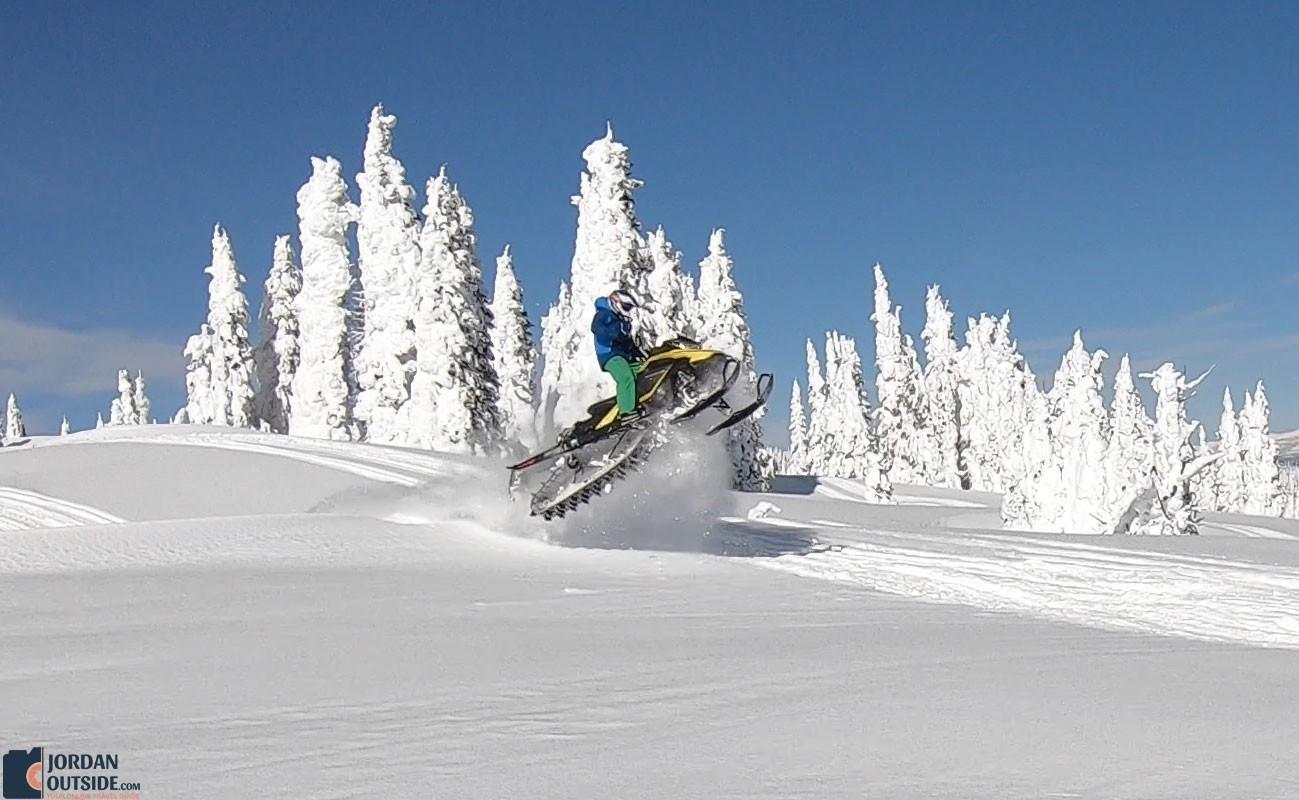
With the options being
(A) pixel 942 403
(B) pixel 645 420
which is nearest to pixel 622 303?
(B) pixel 645 420

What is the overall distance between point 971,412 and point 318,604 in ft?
216

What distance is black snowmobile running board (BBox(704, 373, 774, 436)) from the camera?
39.7 ft

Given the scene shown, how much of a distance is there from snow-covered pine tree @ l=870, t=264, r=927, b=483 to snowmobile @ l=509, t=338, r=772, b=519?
5065cm

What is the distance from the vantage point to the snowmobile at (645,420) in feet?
40.8

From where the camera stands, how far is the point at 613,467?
12.6 metres

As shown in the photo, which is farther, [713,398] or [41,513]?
[41,513]

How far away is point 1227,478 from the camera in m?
65.7

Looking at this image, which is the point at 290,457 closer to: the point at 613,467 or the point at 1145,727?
the point at 613,467

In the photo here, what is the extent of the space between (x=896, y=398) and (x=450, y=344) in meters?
34.5

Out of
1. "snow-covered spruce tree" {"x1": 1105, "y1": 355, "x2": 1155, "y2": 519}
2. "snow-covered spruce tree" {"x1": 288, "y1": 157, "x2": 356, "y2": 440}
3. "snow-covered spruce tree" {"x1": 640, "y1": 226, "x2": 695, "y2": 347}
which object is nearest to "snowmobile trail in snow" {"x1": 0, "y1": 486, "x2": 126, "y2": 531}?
"snow-covered spruce tree" {"x1": 288, "y1": 157, "x2": 356, "y2": 440}

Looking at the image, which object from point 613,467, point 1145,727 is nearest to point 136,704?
point 1145,727

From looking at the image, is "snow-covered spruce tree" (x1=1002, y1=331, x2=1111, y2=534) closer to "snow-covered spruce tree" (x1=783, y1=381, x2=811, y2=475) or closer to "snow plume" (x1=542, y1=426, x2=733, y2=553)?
"snow plume" (x1=542, y1=426, x2=733, y2=553)

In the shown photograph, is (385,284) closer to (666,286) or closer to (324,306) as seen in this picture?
(324,306)

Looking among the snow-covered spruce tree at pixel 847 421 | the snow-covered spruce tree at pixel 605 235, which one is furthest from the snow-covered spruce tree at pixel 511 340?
the snow-covered spruce tree at pixel 847 421
